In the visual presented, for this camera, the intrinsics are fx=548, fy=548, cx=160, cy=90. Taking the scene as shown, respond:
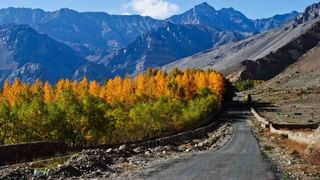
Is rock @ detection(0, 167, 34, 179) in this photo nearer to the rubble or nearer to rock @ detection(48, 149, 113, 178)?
the rubble

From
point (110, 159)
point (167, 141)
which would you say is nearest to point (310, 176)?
point (110, 159)

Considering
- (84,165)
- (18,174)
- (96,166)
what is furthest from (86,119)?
(18,174)

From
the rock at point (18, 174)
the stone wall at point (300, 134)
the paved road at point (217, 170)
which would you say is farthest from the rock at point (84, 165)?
the stone wall at point (300, 134)

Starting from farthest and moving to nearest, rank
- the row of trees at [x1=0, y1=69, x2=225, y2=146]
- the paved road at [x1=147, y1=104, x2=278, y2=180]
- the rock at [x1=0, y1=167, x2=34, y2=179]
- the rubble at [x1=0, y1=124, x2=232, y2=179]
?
the row of trees at [x1=0, y1=69, x2=225, y2=146] → the paved road at [x1=147, y1=104, x2=278, y2=180] → the rubble at [x1=0, y1=124, x2=232, y2=179] → the rock at [x1=0, y1=167, x2=34, y2=179]

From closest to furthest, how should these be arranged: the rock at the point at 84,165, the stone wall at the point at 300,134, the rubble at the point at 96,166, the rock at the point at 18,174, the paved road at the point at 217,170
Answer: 1. the rock at the point at 18,174
2. the rubble at the point at 96,166
3. the rock at the point at 84,165
4. the paved road at the point at 217,170
5. the stone wall at the point at 300,134

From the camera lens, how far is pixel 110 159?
51.1 metres

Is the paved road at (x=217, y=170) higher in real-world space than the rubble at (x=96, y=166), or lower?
lower

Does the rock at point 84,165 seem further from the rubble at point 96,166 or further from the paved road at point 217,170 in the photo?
the paved road at point 217,170

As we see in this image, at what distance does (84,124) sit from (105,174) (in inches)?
2225

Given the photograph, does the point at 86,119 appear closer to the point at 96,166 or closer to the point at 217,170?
the point at 96,166

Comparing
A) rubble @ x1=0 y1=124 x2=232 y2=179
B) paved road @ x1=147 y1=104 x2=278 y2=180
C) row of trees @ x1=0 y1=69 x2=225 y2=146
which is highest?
row of trees @ x1=0 y1=69 x2=225 y2=146

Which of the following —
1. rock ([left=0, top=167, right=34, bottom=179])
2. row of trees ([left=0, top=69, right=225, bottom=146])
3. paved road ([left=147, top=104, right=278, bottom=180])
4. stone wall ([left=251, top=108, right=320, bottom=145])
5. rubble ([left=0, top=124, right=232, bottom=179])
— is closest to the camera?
rock ([left=0, top=167, right=34, bottom=179])

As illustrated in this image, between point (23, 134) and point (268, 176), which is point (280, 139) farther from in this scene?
point (268, 176)

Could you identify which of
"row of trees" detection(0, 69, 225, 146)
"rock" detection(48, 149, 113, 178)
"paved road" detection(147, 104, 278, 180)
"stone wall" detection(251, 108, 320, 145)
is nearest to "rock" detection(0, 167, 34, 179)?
"rock" detection(48, 149, 113, 178)
